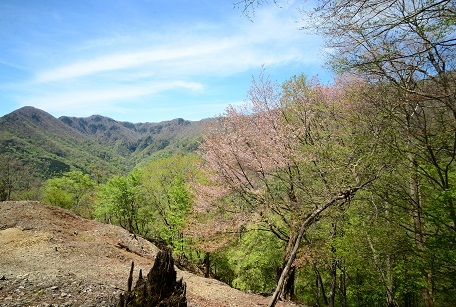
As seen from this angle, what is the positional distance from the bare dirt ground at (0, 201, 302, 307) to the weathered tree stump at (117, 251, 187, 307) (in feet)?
7.20

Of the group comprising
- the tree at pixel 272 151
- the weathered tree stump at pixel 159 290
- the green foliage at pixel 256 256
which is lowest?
the green foliage at pixel 256 256

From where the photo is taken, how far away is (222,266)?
1058 inches

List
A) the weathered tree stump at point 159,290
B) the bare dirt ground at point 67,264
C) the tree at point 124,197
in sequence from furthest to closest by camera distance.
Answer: the tree at point 124,197
the bare dirt ground at point 67,264
the weathered tree stump at point 159,290

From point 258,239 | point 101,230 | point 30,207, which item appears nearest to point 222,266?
point 258,239

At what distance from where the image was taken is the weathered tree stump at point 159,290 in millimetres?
4496

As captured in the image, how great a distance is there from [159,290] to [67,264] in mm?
7320

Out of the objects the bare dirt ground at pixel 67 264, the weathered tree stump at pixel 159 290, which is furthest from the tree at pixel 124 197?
the weathered tree stump at pixel 159 290

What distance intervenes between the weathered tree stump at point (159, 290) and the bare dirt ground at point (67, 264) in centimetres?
220

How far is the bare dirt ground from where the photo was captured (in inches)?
252

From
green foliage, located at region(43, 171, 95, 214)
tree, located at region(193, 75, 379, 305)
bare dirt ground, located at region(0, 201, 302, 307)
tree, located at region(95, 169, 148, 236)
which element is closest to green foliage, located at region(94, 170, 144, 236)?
tree, located at region(95, 169, 148, 236)

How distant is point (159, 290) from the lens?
4.69 metres

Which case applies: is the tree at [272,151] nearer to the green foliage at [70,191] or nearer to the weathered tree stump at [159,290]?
the weathered tree stump at [159,290]

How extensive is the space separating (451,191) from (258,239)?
11830 millimetres

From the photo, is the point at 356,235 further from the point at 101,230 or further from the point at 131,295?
the point at 101,230
